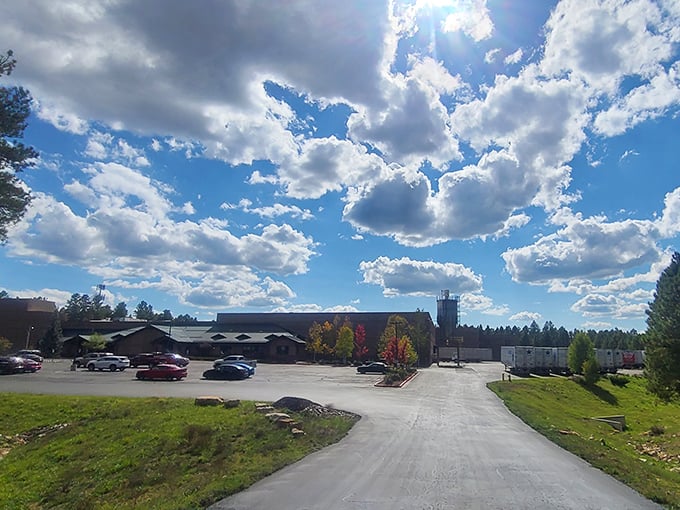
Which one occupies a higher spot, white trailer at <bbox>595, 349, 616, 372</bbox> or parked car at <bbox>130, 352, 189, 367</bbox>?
white trailer at <bbox>595, 349, 616, 372</bbox>

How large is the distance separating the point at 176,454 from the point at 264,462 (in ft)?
11.4

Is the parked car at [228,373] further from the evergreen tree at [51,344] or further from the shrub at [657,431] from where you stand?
the evergreen tree at [51,344]

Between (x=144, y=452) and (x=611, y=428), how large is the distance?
30.2 metres

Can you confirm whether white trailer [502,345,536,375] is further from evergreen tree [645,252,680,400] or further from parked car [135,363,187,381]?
parked car [135,363,187,381]

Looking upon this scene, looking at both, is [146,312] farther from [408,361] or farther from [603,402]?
[603,402]

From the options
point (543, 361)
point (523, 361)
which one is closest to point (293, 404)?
point (523, 361)

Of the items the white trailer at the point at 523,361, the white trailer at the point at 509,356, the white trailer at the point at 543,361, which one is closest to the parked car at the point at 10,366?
the white trailer at the point at 523,361

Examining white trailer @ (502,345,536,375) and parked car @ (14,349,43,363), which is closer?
parked car @ (14,349,43,363)

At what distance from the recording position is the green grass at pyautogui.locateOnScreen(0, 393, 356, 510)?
12.2m

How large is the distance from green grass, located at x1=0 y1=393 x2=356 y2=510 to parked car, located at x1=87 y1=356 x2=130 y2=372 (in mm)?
29991

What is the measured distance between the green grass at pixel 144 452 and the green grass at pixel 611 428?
762cm

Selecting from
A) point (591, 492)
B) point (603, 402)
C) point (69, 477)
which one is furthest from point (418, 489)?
point (603, 402)

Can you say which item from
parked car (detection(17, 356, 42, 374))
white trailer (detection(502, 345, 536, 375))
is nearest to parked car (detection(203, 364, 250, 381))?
parked car (detection(17, 356, 42, 374))

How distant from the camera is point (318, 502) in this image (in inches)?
365
